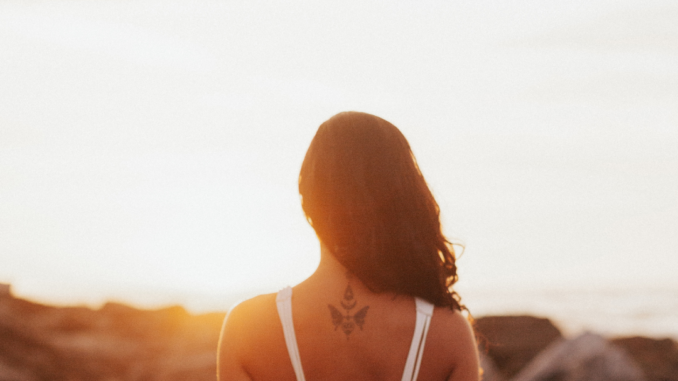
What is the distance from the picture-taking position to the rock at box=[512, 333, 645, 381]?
8086 millimetres

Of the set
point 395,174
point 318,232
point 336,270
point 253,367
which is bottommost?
point 253,367

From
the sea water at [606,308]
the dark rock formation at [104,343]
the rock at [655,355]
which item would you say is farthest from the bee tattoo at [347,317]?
the sea water at [606,308]

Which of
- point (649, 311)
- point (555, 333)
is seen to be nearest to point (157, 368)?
point (555, 333)

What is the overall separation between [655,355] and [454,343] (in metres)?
11.3

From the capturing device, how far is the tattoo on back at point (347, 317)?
260 centimetres

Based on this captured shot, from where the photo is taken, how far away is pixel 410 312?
2627 millimetres

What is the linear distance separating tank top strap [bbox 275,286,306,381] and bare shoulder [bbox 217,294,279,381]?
0.04 m

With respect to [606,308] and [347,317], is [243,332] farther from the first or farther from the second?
[606,308]

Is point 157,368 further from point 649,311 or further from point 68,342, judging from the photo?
point 649,311

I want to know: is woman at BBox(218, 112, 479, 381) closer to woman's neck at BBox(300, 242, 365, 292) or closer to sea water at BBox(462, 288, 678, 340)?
woman's neck at BBox(300, 242, 365, 292)

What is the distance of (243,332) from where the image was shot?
2674mm

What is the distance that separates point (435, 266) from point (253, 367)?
0.90 metres

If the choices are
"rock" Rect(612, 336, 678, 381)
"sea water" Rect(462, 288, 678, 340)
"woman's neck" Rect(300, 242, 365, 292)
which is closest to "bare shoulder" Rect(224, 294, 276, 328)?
"woman's neck" Rect(300, 242, 365, 292)

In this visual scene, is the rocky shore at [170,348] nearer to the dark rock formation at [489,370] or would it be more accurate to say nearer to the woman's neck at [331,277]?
the dark rock formation at [489,370]
